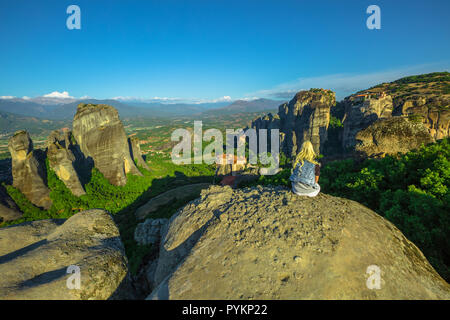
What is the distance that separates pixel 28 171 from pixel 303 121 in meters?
58.4

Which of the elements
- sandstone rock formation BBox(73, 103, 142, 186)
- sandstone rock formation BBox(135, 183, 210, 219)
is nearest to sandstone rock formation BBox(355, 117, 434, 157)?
sandstone rock formation BBox(135, 183, 210, 219)

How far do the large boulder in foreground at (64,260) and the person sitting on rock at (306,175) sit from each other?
584 cm

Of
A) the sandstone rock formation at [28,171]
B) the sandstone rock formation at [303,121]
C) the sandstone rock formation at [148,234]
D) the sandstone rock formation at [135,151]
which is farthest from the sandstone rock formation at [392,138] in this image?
the sandstone rock formation at [135,151]

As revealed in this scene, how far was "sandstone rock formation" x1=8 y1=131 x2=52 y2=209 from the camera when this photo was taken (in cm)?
2528

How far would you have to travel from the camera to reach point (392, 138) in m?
10.8

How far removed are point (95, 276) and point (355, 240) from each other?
6343 mm

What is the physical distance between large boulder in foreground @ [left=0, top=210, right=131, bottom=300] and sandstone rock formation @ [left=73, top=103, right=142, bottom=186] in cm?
2900

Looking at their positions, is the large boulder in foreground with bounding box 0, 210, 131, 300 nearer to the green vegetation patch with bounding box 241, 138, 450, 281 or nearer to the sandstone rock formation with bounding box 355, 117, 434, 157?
the green vegetation patch with bounding box 241, 138, 450, 281

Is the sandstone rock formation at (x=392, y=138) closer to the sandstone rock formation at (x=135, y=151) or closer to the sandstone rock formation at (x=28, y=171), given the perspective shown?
the sandstone rock formation at (x=28, y=171)

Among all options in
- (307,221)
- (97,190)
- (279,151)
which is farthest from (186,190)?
(279,151)

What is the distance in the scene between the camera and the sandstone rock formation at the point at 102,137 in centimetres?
3253

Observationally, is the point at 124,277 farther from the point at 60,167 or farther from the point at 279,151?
the point at 279,151

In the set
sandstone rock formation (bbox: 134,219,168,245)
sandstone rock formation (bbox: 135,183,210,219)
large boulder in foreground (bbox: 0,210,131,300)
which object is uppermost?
large boulder in foreground (bbox: 0,210,131,300)

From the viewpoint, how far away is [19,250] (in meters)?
6.54
